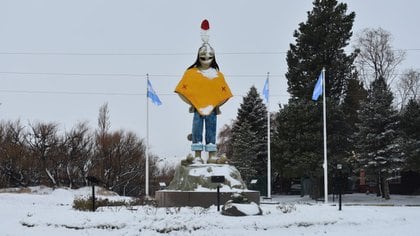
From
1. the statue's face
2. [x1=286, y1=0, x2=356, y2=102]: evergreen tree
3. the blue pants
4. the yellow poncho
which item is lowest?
the blue pants

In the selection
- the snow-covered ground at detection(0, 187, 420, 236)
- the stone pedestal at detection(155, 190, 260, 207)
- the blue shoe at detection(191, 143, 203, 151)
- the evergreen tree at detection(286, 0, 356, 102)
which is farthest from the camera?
the evergreen tree at detection(286, 0, 356, 102)

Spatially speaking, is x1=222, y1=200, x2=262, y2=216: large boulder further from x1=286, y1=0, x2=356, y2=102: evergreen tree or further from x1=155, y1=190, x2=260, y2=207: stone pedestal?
x1=286, y1=0, x2=356, y2=102: evergreen tree

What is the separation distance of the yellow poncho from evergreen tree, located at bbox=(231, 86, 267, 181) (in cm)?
2305

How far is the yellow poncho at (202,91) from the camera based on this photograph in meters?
20.2

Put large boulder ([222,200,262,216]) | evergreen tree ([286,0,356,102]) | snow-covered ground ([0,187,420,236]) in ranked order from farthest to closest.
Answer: evergreen tree ([286,0,356,102]) < large boulder ([222,200,262,216]) < snow-covered ground ([0,187,420,236])

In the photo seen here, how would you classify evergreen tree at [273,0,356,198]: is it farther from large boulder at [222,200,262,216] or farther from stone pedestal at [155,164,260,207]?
large boulder at [222,200,262,216]

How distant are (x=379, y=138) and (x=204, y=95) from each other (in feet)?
57.9

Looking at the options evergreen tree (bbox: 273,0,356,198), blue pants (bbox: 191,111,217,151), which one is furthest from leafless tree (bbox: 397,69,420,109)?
blue pants (bbox: 191,111,217,151)

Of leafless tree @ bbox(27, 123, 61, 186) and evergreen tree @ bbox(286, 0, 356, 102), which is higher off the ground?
evergreen tree @ bbox(286, 0, 356, 102)

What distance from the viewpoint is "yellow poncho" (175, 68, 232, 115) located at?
2025 cm

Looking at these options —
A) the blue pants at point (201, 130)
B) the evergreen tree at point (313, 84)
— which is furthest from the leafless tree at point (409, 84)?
the blue pants at point (201, 130)

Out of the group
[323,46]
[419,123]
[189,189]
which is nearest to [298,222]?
[189,189]

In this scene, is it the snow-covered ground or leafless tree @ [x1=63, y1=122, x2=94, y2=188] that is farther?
leafless tree @ [x1=63, y1=122, x2=94, y2=188]

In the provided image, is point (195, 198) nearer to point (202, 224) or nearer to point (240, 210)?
point (240, 210)
